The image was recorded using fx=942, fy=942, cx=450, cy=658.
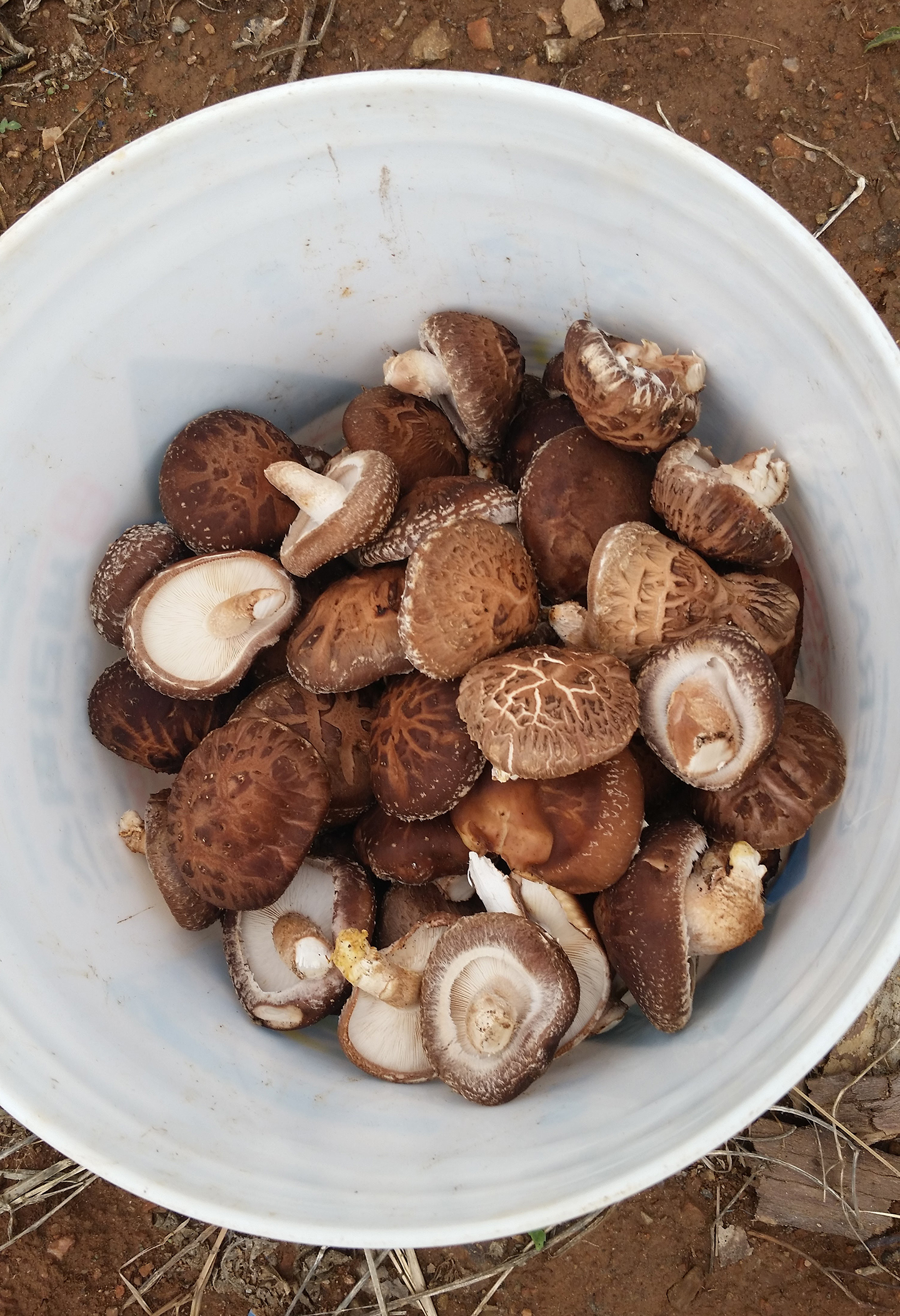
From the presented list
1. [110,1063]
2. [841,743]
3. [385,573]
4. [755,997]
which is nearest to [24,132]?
[385,573]

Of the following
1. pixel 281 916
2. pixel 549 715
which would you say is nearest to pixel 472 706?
pixel 549 715

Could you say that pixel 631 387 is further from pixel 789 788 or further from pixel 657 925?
pixel 657 925

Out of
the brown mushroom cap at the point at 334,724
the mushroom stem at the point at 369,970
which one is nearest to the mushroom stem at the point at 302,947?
the mushroom stem at the point at 369,970

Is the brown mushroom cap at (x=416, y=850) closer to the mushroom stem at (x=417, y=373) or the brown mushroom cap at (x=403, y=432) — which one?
the brown mushroom cap at (x=403, y=432)

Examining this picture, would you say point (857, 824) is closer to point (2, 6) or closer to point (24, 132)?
point (24, 132)

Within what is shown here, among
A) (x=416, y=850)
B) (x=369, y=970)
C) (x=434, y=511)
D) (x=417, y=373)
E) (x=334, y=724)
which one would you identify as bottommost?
(x=369, y=970)

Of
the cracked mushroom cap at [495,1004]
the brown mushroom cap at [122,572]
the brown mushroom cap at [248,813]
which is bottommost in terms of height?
the cracked mushroom cap at [495,1004]
